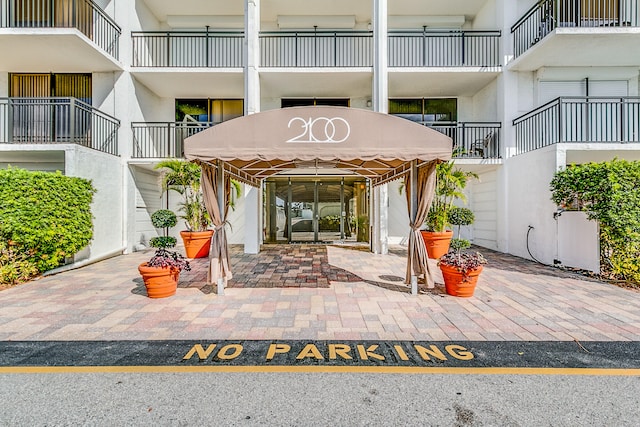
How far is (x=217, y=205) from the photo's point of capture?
555 cm

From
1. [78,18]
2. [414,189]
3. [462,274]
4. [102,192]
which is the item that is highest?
[78,18]

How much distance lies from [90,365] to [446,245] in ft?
28.3

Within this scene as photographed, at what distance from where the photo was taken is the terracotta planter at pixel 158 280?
5168 millimetres

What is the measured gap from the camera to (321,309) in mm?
4750

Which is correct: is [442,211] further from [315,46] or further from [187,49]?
[187,49]

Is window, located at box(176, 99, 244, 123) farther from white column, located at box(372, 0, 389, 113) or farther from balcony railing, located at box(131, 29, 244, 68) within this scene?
white column, located at box(372, 0, 389, 113)

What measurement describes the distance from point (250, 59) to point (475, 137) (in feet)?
26.7

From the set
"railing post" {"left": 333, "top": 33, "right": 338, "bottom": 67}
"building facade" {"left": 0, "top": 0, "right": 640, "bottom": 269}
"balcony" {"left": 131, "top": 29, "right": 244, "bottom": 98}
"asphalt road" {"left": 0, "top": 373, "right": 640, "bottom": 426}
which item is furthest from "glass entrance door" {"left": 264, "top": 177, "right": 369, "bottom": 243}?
"asphalt road" {"left": 0, "top": 373, "right": 640, "bottom": 426}

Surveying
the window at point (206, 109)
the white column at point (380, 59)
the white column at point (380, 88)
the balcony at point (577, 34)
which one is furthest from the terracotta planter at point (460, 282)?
the window at point (206, 109)

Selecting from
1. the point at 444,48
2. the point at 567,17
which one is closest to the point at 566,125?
the point at 567,17

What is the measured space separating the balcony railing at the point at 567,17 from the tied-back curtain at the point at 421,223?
7403 mm

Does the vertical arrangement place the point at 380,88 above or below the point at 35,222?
above

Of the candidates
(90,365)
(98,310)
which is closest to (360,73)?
(98,310)

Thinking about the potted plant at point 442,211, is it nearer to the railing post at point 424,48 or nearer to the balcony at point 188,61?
the railing post at point 424,48
